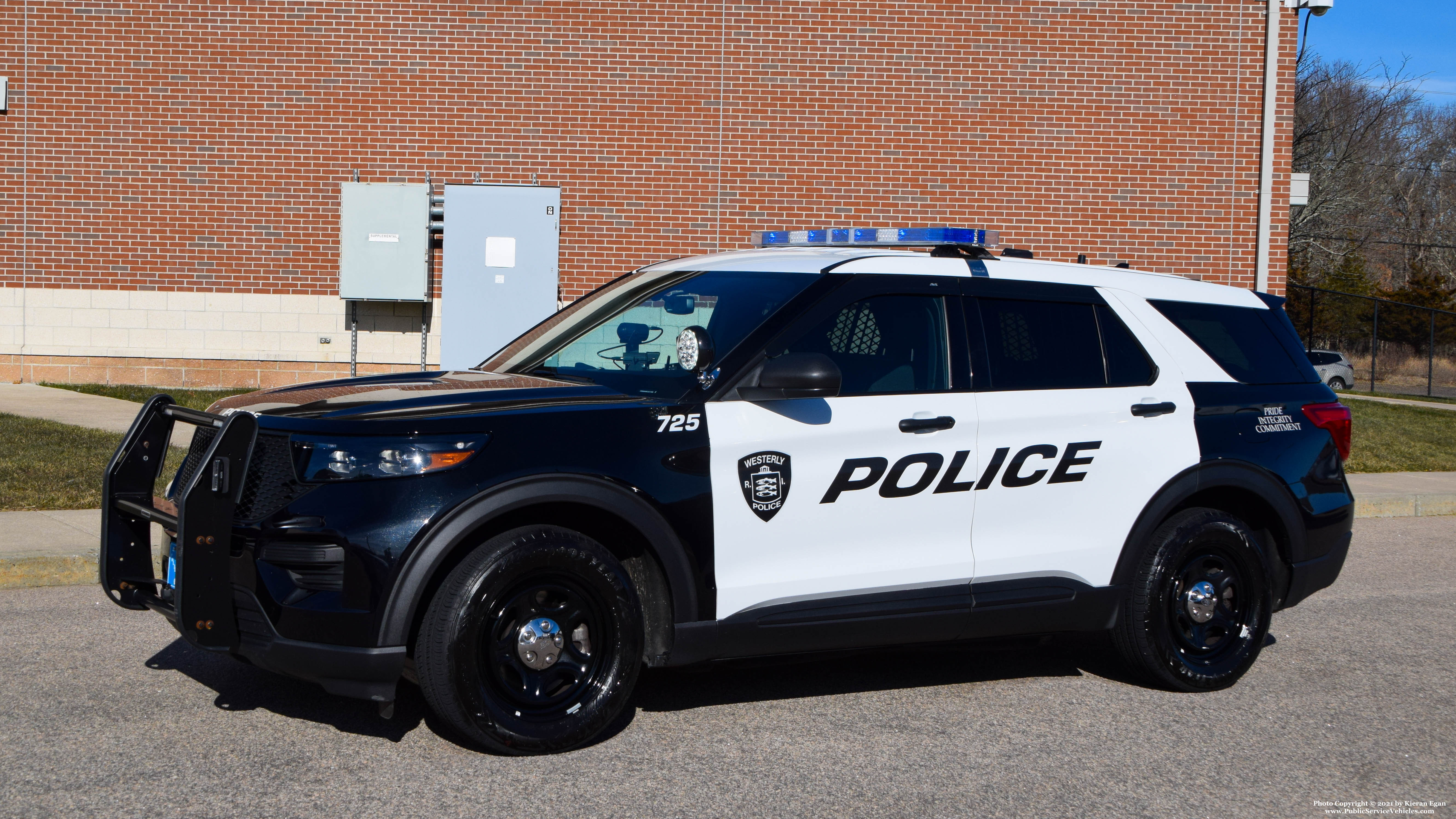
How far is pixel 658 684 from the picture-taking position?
5.32m

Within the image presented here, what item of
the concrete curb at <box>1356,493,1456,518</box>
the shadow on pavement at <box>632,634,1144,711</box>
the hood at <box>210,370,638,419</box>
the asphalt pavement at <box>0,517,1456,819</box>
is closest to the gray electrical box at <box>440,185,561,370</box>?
the concrete curb at <box>1356,493,1456,518</box>

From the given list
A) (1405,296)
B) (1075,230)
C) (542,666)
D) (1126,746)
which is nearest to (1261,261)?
Answer: (1075,230)

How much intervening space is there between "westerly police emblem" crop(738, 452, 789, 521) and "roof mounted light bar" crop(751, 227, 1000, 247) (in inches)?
50.9

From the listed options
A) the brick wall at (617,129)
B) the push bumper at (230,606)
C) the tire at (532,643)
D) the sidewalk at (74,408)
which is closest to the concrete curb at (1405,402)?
the brick wall at (617,129)

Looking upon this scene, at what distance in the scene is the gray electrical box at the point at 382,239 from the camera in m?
15.9

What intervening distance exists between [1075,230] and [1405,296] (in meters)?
31.6

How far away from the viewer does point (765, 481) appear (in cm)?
451

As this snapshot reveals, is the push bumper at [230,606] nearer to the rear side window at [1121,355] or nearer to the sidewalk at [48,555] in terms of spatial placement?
the sidewalk at [48,555]

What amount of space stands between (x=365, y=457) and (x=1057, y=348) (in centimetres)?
275

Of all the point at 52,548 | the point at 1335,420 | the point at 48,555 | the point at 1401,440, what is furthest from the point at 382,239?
the point at 1401,440

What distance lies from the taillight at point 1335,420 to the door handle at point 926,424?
75.6 inches

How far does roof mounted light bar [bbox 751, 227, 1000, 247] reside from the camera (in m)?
5.33

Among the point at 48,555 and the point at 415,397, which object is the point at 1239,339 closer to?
the point at 415,397

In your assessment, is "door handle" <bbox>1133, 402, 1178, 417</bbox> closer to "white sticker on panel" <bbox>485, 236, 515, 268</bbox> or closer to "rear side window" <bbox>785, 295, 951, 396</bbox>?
"rear side window" <bbox>785, 295, 951, 396</bbox>
